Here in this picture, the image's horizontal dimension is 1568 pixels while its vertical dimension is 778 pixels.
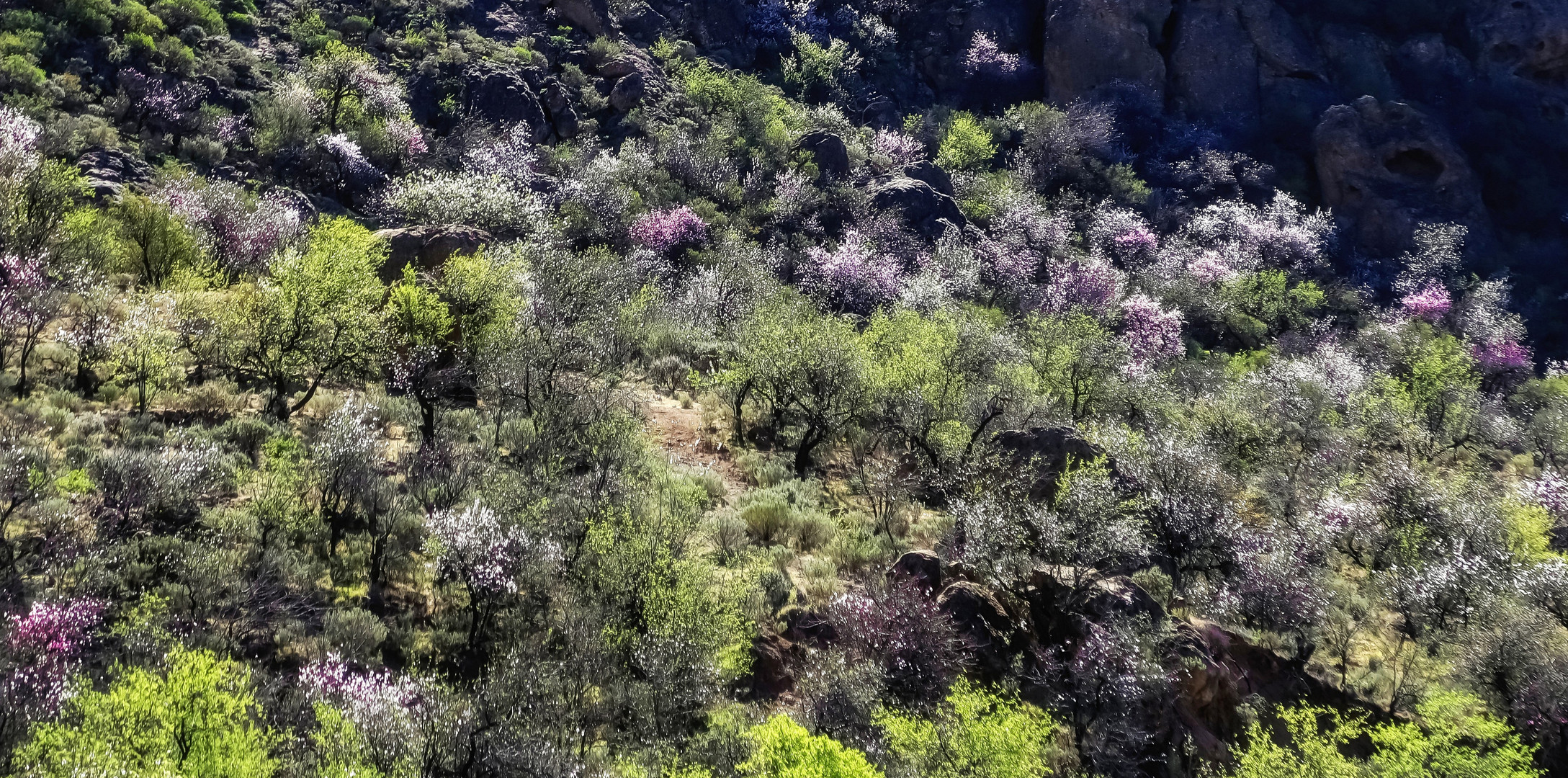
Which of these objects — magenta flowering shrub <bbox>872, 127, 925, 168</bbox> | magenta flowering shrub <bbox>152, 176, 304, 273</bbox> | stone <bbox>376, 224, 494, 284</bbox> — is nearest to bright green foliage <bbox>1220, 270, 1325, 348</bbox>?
magenta flowering shrub <bbox>872, 127, 925, 168</bbox>

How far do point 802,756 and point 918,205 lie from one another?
41799 millimetres

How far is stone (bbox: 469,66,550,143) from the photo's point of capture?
43156 mm

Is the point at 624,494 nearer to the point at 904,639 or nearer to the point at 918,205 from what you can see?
the point at 904,639

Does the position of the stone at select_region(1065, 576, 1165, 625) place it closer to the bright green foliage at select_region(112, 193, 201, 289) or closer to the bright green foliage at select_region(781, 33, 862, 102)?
the bright green foliage at select_region(112, 193, 201, 289)

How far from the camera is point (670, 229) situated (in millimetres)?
38812

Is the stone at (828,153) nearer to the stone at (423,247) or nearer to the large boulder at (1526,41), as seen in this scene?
the stone at (423,247)

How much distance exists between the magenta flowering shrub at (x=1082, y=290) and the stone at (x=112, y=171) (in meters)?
39.1

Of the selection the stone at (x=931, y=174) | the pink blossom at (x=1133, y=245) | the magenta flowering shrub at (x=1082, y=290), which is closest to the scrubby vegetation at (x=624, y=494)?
the magenta flowering shrub at (x=1082, y=290)

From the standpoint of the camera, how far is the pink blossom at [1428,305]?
47.2m

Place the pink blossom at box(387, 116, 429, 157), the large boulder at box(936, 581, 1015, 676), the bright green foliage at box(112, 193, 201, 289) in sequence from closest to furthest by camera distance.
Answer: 1. the large boulder at box(936, 581, 1015, 676)
2. the bright green foliage at box(112, 193, 201, 289)
3. the pink blossom at box(387, 116, 429, 157)

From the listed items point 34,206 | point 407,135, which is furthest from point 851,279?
point 34,206

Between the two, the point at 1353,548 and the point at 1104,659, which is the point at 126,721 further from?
the point at 1353,548

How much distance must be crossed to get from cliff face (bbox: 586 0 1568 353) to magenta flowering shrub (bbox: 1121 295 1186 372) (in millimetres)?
21888

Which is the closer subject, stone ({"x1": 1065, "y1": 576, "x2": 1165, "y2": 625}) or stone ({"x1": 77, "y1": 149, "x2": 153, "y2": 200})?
stone ({"x1": 1065, "y1": 576, "x2": 1165, "y2": 625})
